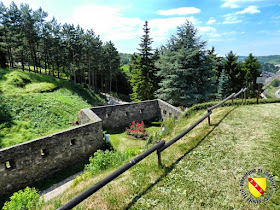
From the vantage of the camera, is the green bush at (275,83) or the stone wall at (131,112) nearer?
the stone wall at (131,112)

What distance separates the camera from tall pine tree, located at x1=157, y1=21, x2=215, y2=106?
1825 centimetres

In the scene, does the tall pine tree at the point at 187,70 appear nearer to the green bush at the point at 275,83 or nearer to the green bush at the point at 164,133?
the green bush at the point at 164,133

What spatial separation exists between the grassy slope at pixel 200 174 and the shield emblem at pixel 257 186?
23 cm

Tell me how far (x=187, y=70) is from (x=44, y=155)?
15.5m

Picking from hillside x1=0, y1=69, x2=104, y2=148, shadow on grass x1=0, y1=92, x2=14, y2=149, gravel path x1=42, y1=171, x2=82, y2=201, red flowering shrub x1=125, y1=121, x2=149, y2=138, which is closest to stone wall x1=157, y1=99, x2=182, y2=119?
red flowering shrub x1=125, y1=121, x2=149, y2=138

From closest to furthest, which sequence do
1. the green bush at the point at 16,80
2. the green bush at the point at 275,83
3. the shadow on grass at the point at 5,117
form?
the shadow on grass at the point at 5,117
the green bush at the point at 16,80
the green bush at the point at 275,83

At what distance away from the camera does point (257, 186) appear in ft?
11.8

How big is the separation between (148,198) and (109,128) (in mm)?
13265

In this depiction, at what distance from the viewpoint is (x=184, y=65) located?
61.0 feet

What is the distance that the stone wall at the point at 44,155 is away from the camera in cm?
817

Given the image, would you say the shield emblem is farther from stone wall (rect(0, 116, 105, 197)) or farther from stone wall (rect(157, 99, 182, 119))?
stone wall (rect(157, 99, 182, 119))

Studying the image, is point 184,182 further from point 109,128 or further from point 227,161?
point 109,128

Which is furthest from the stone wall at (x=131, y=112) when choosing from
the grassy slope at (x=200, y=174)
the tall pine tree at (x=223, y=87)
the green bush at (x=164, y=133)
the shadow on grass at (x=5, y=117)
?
the tall pine tree at (x=223, y=87)

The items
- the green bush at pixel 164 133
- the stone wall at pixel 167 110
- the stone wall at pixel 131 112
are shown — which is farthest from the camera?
the stone wall at pixel 131 112
